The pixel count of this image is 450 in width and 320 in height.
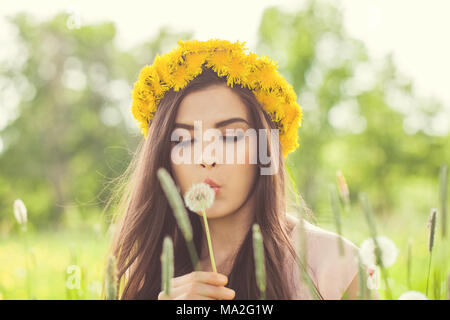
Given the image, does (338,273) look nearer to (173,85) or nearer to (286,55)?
(173,85)

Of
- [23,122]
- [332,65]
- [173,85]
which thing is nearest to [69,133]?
[23,122]

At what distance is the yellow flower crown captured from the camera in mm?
1774

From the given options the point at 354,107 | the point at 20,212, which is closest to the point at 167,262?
the point at 20,212

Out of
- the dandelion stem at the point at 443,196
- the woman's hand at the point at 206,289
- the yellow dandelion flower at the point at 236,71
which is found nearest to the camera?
the dandelion stem at the point at 443,196

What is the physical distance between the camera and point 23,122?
17.6m

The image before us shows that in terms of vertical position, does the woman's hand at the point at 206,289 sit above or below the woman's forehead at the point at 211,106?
below

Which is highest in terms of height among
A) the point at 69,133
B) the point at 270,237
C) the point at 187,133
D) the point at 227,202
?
the point at 69,133

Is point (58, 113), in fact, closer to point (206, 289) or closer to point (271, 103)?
point (271, 103)

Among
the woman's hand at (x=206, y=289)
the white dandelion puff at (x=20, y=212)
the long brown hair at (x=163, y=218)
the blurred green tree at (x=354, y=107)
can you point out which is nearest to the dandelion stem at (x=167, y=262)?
the woman's hand at (x=206, y=289)

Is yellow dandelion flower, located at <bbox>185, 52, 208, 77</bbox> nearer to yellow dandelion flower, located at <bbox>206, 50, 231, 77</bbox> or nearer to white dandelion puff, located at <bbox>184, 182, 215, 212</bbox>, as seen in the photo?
yellow dandelion flower, located at <bbox>206, 50, 231, 77</bbox>

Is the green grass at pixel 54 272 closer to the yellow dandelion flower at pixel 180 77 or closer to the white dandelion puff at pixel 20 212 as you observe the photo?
the white dandelion puff at pixel 20 212

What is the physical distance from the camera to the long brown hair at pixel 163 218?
167cm
